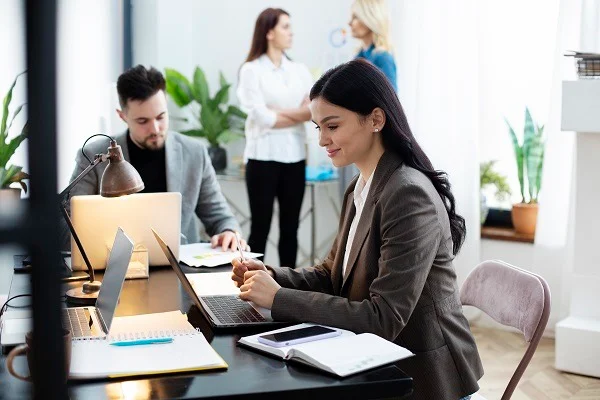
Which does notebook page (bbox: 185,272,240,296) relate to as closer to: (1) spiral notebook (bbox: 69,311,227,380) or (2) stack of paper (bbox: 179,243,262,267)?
(2) stack of paper (bbox: 179,243,262,267)

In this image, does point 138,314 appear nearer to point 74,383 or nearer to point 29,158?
point 74,383

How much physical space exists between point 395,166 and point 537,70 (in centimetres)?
308

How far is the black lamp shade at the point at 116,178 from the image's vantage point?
240cm

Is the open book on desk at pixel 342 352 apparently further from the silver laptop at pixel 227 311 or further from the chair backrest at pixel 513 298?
the chair backrest at pixel 513 298

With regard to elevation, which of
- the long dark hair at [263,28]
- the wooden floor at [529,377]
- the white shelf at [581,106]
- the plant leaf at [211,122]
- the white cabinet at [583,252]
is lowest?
the wooden floor at [529,377]

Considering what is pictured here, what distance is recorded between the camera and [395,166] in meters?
2.16

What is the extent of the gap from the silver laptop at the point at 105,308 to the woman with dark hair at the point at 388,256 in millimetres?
311

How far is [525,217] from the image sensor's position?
4.87 m

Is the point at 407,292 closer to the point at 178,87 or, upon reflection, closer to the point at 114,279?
the point at 114,279

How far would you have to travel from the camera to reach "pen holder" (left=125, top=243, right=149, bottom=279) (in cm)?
257

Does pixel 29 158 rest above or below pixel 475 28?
below

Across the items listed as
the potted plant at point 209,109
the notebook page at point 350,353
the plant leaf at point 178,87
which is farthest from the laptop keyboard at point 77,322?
the plant leaf at point 178,87

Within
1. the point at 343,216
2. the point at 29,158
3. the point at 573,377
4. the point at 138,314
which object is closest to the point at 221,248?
→ the point at 343,216

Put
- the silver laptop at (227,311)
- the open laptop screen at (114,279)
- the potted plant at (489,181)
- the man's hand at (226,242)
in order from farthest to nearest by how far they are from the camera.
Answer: the potted plant at (489,181)
the man's hand at (226,242)
the silver laptop at (227,311)
the open laptop screen at (114,279)
